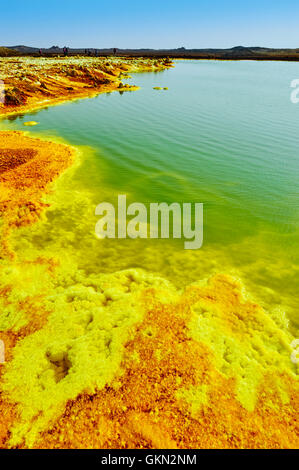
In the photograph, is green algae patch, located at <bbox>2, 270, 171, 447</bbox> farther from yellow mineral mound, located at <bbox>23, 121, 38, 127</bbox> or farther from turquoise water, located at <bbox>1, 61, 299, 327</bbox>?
yellow mineral mound, located at <bbox>23, 121, 38, 127</bbox>

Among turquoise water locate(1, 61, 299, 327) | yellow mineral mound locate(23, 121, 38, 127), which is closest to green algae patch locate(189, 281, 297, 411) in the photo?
turquoise water locate(1, 61, 299, 327)

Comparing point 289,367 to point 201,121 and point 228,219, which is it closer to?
point 228,219

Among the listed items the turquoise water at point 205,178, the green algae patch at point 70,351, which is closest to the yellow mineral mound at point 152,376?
the green algae patch at point 70,351

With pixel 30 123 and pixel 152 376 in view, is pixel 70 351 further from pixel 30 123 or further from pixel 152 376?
pixel 30 123
